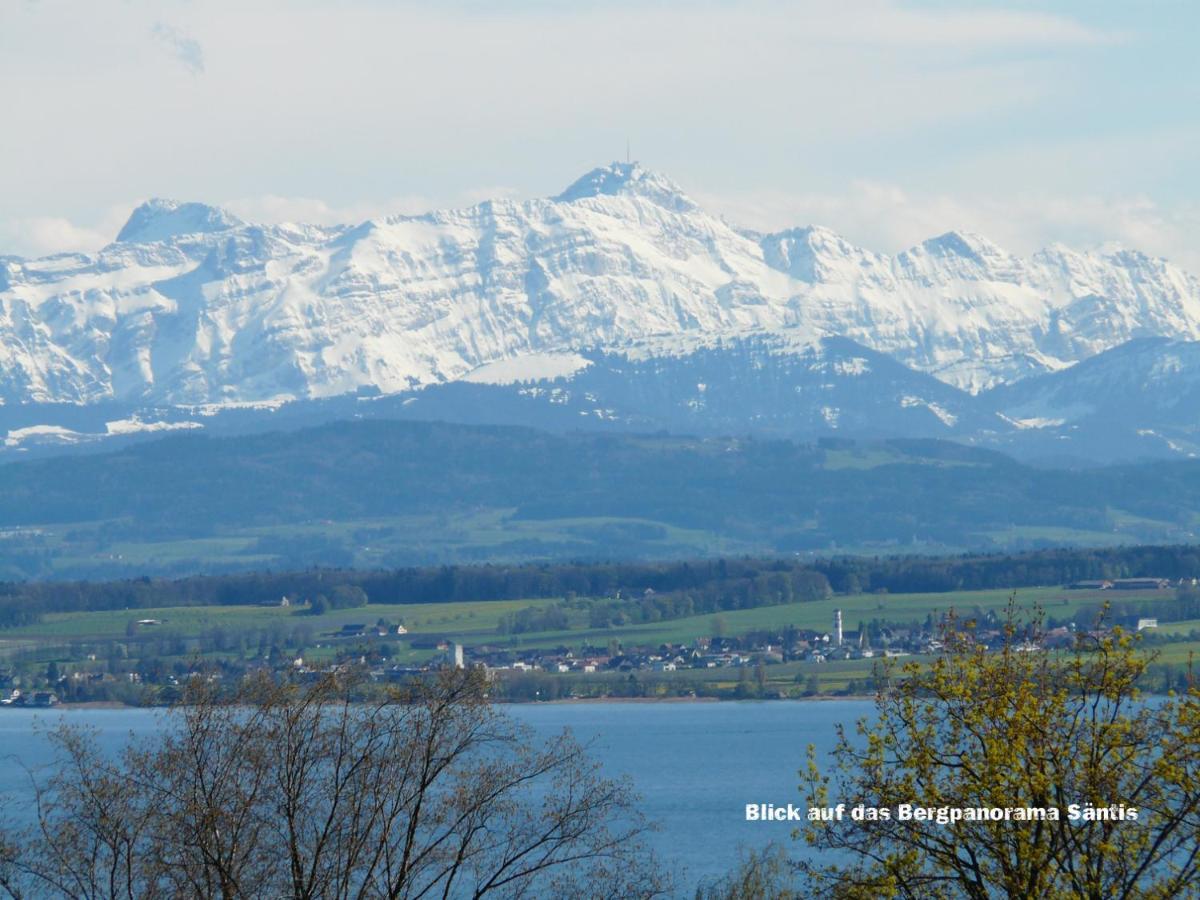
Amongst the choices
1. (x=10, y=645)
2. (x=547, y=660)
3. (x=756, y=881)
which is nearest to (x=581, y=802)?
(x=756, y=881)

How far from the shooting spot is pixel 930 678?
23219mm

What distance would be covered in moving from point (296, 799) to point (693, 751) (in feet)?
293

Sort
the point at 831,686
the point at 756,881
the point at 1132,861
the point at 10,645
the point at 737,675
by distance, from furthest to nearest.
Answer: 1. the point at 10,645
2. the point at 737,675
3. the point at 831,686
4. the point at 756,881
5. the point at 1132,861

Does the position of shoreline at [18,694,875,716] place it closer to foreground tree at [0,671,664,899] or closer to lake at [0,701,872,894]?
lake at [0,701,872,894]

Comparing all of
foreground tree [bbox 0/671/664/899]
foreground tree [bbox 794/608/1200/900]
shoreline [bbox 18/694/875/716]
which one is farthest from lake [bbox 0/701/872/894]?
foreground tree [bbox 794/608/1200/900]

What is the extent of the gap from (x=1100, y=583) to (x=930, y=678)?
6585 inches

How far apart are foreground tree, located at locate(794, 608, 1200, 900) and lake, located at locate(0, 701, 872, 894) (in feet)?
86.2

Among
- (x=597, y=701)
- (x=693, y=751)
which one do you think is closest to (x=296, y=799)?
(x=693, y=751)

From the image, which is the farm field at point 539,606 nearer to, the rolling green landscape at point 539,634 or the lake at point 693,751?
the rolling green landscape at point 539,634

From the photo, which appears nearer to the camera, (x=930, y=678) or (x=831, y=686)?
(x=930, y=678)

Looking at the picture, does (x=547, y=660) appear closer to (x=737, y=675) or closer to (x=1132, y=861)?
(x=737, y=675)

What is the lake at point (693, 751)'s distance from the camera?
7119cm

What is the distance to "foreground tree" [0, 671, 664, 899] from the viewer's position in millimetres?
24984

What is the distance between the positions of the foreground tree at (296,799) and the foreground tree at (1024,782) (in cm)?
408
